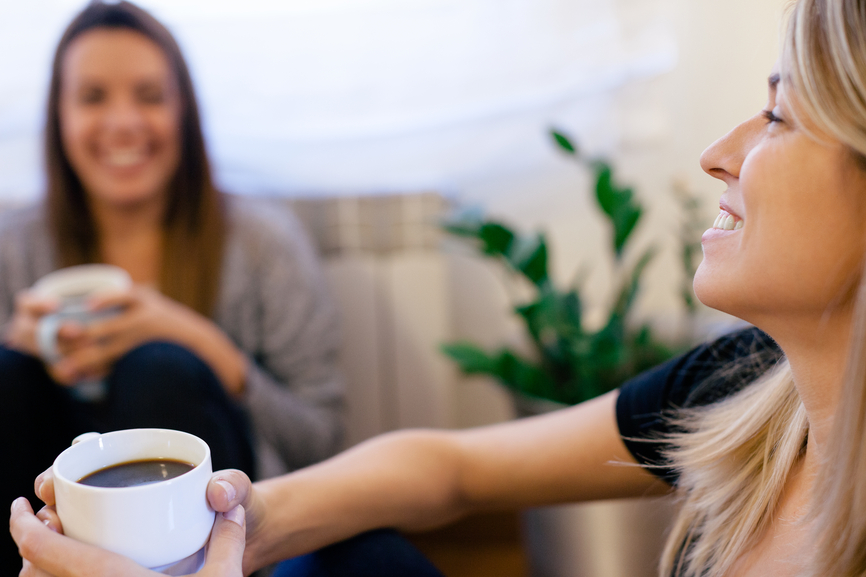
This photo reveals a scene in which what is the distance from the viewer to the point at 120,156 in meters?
1.21

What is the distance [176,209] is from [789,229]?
41.1 inches

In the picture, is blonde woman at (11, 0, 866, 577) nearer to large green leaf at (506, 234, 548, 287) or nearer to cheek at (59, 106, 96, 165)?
large green leaf at (506, 234, 548, 287)

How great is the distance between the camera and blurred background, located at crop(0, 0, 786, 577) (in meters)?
1.41

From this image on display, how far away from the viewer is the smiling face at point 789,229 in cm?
48

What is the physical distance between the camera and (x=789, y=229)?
491 mm

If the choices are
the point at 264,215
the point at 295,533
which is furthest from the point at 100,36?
the point at 295,533

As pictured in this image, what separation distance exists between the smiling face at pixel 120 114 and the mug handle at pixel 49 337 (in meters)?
0.41

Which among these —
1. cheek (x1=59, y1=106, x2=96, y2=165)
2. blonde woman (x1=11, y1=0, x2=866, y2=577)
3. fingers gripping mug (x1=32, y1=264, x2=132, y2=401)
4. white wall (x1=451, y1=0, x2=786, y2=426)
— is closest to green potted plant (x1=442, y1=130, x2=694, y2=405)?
white wall (x1=451, y1=0, x2=786, y2=426)

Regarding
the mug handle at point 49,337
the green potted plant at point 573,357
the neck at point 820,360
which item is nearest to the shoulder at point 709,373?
the neck at point 820,360

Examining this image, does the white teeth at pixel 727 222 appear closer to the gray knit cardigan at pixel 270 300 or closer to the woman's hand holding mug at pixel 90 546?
the woman's hand holding mug at pixel 90 546

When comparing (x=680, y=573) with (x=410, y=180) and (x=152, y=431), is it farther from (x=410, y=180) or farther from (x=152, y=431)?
(x=410, y=180)

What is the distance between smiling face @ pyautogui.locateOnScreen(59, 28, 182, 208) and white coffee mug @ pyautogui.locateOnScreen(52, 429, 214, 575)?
2.94 feet

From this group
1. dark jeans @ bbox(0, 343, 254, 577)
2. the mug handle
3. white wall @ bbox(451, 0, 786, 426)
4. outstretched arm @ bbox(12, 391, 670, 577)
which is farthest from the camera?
white wall @ bbox(451, 0, 786, 426)

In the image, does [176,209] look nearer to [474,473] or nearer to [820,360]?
[474,473]
